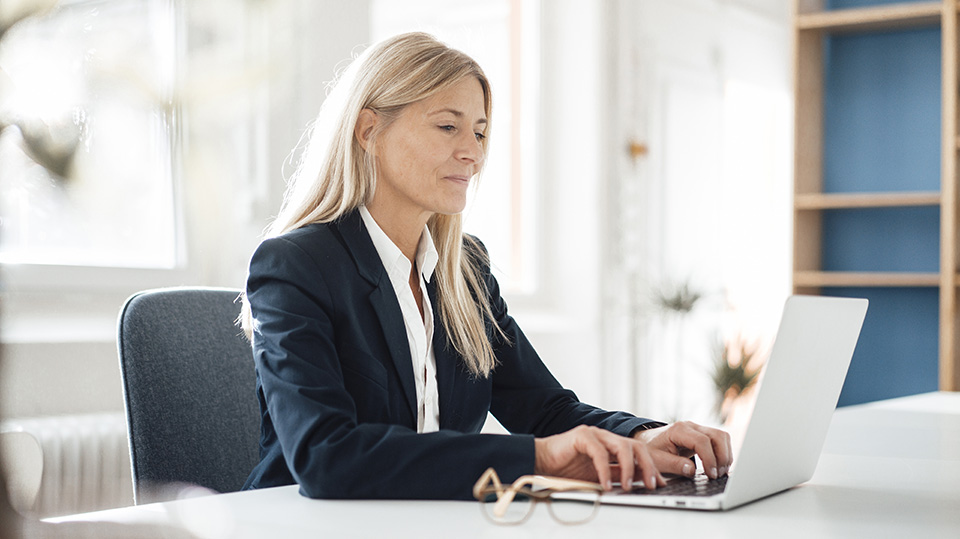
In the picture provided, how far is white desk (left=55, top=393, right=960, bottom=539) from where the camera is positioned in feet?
2.77

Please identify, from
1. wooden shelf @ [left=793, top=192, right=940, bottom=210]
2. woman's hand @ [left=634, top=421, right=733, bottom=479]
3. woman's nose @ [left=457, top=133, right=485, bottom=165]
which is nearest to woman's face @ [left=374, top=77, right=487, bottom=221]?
woman's nose @ [left=457, top=133, right=485, bottom=165]

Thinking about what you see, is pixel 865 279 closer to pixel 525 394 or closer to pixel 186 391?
pixel 525 394

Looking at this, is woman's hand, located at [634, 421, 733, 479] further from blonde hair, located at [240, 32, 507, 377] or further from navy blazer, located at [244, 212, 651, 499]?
blonde hair, located at [240, 32, 507, 377]

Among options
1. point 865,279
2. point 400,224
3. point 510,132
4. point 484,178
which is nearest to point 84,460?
point 400,224

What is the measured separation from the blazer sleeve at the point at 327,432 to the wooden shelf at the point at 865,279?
106 inches

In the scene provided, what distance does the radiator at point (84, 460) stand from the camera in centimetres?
209

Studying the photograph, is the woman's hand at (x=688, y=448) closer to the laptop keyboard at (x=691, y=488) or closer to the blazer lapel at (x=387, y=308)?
the laptop keyboard at (x=691, y=488)

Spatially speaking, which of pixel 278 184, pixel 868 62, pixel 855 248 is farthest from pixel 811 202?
pixel 278 184

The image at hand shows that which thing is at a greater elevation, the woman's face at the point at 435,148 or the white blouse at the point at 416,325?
the woman's face at the point at 435,148

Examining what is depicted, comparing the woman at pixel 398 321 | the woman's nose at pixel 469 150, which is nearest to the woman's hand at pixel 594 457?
the woman at pixel 398 321

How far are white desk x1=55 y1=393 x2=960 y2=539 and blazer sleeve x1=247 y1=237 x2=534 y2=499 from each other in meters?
0.02

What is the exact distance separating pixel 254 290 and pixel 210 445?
0.36 meters

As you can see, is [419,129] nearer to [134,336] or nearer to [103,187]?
[134,336]

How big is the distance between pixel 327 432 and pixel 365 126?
1.92 feet
